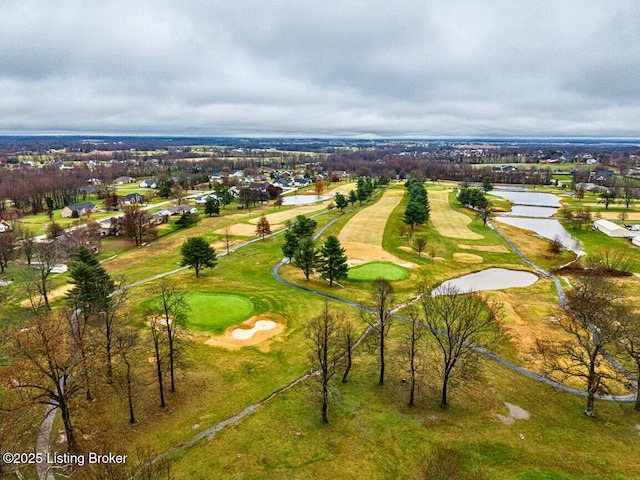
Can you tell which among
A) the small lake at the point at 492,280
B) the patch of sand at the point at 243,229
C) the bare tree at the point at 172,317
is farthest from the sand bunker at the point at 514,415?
the patch of sand at the point at 243,229

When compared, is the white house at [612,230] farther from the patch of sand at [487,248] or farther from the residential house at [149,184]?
the residential house at [149,184]

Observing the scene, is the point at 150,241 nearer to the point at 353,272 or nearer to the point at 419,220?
the point at 353,272

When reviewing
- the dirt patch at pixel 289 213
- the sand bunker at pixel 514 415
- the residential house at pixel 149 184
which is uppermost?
the residential house at pixel 149 184

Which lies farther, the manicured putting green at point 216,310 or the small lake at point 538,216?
the small lake at point 538,216

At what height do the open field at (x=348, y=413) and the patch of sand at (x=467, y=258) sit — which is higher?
the patch of sand at (x=467, y=258)

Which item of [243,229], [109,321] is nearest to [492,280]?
[109,321]

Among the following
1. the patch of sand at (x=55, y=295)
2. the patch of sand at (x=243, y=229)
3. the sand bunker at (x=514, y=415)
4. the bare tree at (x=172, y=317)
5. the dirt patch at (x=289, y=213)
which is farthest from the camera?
the dirt patch at (x=289, y=213)

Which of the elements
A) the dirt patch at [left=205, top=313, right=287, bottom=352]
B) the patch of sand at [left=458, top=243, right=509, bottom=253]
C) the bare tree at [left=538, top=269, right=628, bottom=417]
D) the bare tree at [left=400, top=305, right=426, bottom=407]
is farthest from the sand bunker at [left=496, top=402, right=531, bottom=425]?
the patch of sand at [left=458, top=243, right=509, bottom=253]

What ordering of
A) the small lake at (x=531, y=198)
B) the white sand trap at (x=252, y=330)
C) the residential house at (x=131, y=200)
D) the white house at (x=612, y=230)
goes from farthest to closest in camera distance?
the small lake at (x=531, y=198) < the residential house at (x=131, y=200) < the white house at (x=612, y=230) < the white sand trap at (x=252, y=330)
